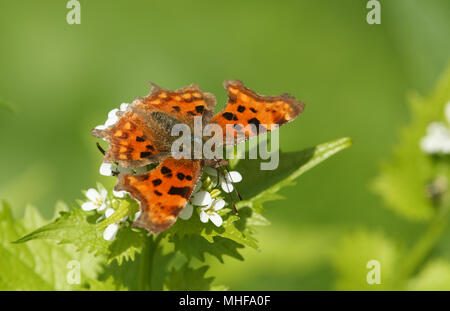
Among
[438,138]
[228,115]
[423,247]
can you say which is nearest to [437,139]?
[438,138]

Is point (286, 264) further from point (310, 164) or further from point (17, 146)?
point (17, 146)

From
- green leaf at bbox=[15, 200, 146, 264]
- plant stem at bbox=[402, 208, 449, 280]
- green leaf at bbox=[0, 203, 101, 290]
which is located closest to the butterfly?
green leaf at bbox=[15, 200, 146, 264]

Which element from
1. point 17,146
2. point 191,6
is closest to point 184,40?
point 191,6

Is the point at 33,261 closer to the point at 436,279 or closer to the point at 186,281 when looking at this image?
the point at 186,281

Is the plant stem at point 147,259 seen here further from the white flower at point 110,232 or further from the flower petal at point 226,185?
the flower petal at point 226,185

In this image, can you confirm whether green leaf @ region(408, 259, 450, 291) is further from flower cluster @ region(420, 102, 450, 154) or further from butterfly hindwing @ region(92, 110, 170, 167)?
butterfly hindwing @ region(92, 110, 170, 167)

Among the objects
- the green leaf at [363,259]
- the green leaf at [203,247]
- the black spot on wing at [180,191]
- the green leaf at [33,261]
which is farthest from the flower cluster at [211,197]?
the green leaf at [363,259]
